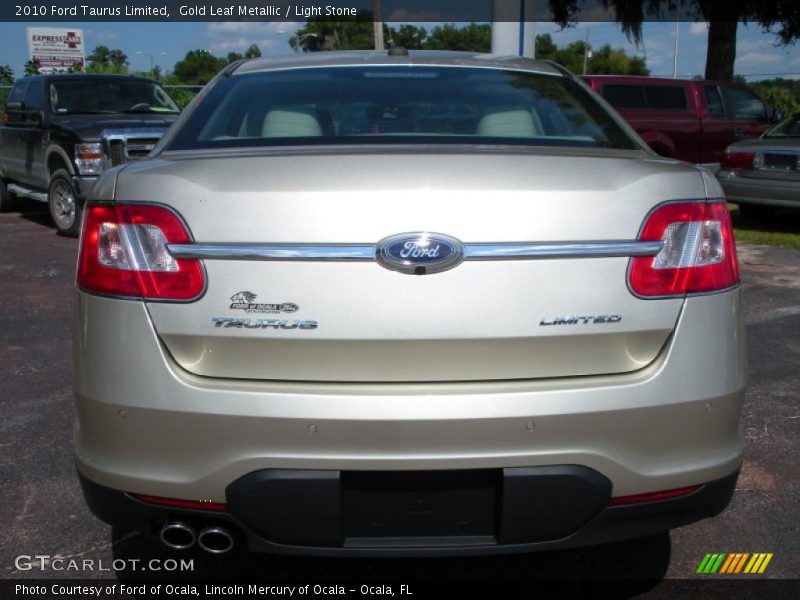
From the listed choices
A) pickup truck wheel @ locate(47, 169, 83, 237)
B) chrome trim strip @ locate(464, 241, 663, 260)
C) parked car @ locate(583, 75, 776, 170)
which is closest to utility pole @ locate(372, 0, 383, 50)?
parked car @ locate(583, 75, 776, 170)

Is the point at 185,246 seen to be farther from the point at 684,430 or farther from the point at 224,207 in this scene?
the point at 684,430

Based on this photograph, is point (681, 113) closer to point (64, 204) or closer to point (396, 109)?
point (64, 204)

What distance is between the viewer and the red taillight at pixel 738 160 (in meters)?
10.4

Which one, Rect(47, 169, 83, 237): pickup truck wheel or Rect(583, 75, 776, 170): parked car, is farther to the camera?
Rect(583, 75, 776, 170): parked car

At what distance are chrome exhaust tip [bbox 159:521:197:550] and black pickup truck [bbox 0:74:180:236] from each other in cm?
762

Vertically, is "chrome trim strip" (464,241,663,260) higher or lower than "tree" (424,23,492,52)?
lower

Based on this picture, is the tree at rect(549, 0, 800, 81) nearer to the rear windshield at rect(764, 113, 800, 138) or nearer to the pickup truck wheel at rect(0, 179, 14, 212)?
the rear windshield at rect(764, 113, 800, 138)

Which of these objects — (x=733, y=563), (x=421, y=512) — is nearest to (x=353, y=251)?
(x=421, y=512)

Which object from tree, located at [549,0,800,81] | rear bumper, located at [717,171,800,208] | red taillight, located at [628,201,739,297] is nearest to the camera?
red taillight, located at [628,201,739,297]

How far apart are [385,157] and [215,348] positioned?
24.8 inches

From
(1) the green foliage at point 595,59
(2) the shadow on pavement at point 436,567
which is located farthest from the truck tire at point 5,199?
(1) the green foliage at point 595,59

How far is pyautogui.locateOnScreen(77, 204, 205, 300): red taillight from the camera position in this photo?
2.05 meters

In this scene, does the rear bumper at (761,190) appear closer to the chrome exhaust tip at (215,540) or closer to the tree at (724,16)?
the tree at (724,16)

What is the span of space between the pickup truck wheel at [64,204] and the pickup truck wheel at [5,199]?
2.56m
